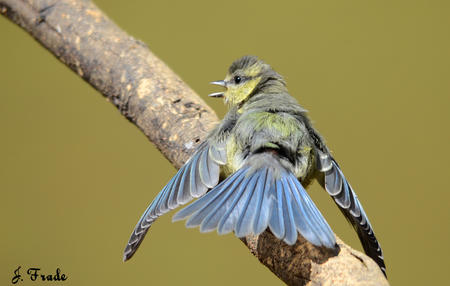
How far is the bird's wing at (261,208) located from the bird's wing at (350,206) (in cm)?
14

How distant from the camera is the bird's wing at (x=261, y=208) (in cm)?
133

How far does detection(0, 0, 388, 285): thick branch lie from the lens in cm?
191

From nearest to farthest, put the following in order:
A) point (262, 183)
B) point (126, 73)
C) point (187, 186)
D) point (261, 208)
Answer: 1. point (261, 208)
2. point (262, 183)
3. point (187, 186)
4. point (126, 73)

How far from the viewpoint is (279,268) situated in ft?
4.57

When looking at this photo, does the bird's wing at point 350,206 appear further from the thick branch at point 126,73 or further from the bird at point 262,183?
the thick branch at point 126,73

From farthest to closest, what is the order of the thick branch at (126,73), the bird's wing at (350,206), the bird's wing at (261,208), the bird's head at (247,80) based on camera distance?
the bird's head at (247,80) < the thick branch at (126,73) < the bird's wing at (350,206) < the bird's wing at (261,208)

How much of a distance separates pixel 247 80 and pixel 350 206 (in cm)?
75

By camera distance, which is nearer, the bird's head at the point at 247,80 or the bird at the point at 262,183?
the bird at the point at 262,183

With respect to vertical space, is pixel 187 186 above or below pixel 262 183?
above

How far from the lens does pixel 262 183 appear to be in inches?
59.8

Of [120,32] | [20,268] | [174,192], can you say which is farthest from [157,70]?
[20,268]

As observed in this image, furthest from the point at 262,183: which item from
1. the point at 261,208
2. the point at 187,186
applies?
the point at 187,186
